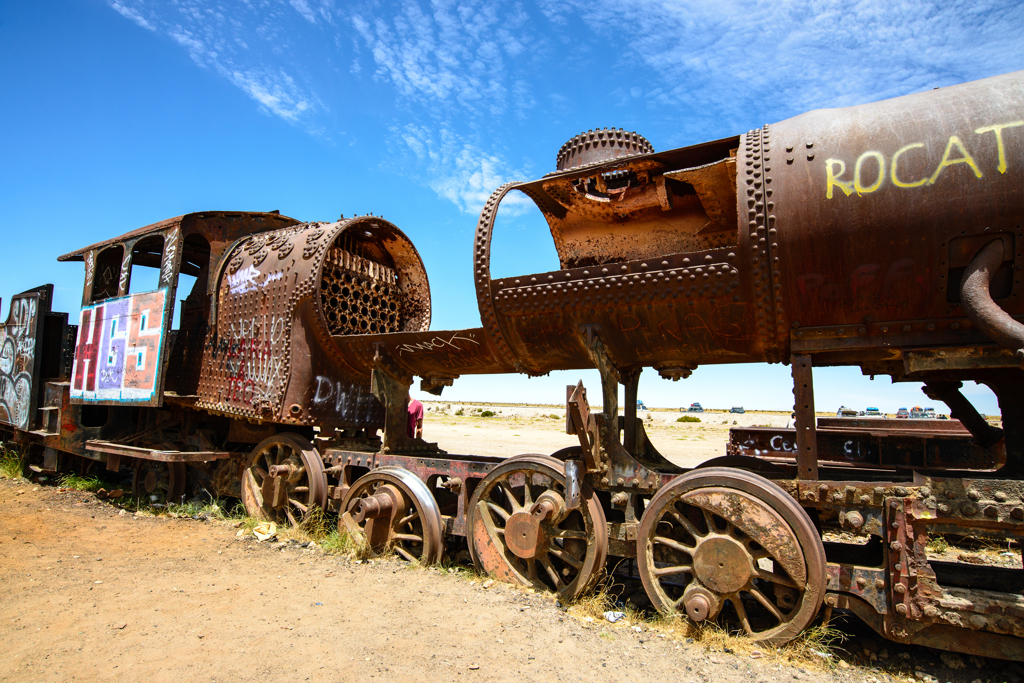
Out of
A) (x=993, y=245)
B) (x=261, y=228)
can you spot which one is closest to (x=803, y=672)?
(x=993, y=245)

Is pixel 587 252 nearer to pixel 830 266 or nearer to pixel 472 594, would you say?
pixel 830 266

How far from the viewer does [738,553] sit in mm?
3541

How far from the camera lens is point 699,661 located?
11.1 feet

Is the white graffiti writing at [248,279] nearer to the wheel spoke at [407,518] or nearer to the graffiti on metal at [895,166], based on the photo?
the wheel spoke at [407,518]

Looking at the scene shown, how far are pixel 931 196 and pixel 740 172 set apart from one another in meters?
1.03

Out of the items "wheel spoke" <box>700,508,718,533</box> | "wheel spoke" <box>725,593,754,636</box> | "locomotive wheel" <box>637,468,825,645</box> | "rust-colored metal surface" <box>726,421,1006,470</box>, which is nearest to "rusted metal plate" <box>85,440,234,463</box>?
"locomotive wheel" <box>637,468,825,645</box>

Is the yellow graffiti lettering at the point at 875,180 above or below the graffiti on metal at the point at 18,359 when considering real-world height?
above

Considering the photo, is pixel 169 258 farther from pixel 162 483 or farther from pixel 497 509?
pixel 497 509

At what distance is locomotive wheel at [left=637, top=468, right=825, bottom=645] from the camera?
3402mm

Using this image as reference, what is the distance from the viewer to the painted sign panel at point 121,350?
7148 millimetres

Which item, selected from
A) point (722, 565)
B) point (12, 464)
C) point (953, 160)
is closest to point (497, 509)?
point (722, 565)

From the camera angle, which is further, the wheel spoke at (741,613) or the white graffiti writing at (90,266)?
the white graffiti writing at (90,266)

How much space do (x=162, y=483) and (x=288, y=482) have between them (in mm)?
2734

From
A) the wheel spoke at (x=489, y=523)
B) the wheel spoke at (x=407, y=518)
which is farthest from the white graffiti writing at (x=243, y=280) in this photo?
the wheel spoke at (x=489, y=523)
